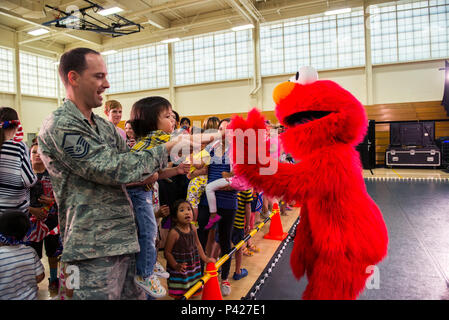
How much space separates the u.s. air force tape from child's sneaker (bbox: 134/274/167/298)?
776 millimetres

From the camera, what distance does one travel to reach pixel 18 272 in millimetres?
1788

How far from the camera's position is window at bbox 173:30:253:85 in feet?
45.2

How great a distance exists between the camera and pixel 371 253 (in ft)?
3.91

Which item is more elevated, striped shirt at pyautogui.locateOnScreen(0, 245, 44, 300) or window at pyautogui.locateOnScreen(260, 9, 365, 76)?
window at pyautogui.locateOnScreen(260, 9, 365, 76)

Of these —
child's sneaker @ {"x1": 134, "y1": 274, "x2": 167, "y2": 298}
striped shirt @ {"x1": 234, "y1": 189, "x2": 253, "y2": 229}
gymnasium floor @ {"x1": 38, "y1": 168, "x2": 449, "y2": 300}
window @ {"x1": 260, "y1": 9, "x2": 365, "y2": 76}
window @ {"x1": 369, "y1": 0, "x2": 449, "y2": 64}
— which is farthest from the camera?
window @ {"x1": 260, "y1": 9, "x2": 365, "y2": 76}

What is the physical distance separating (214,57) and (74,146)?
14255 millimetres

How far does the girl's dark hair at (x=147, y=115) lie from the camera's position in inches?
65.8

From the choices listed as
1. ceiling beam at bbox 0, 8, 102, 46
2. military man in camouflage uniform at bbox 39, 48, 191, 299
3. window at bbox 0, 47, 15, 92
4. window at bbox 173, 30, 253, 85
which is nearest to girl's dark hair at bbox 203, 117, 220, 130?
military man in camouflage uniform at bbox 39, 48, 191, 299

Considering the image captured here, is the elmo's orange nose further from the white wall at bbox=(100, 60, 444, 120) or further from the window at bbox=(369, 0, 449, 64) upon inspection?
the window at bbox=(369, 0, 449, 64)

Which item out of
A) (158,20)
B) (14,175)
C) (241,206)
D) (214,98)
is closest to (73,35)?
(158,20)

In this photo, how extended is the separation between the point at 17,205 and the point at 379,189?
264 inches

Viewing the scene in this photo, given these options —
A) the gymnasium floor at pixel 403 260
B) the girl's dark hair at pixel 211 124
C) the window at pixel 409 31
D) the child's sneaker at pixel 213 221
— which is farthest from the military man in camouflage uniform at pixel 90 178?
the window at pixel 409 31

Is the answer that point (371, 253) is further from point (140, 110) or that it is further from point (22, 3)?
point (22, 3)
